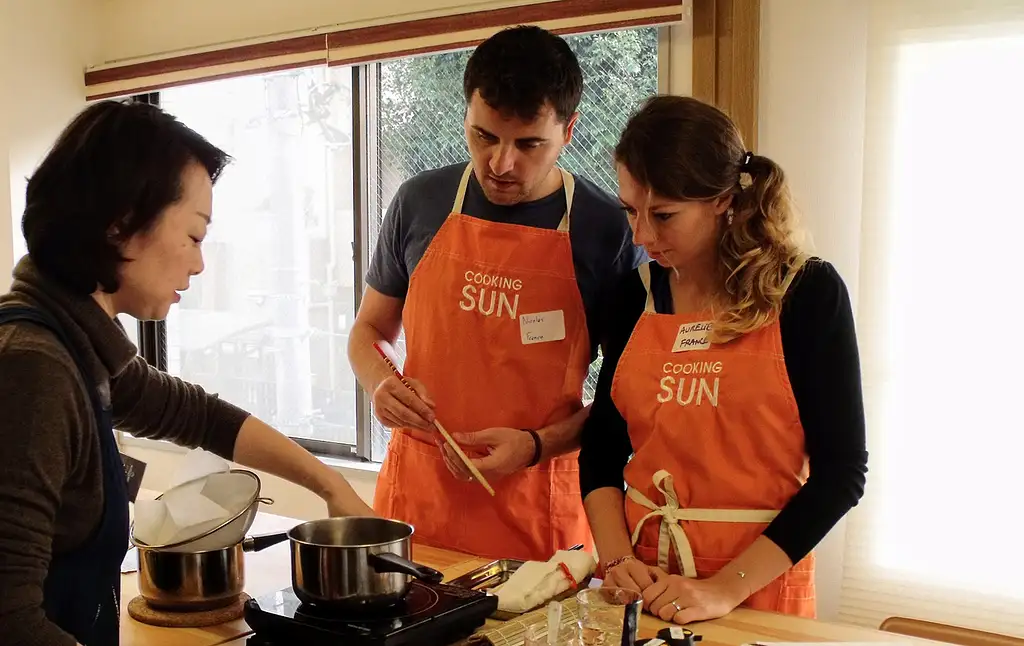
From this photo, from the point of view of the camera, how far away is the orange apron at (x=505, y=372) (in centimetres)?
195

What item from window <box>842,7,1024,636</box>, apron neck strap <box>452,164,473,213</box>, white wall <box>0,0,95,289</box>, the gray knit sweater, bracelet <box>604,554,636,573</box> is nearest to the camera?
the gray knit sweater

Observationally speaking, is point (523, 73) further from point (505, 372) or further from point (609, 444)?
point (609, 444)

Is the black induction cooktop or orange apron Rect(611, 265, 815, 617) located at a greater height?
orange apron Rect(611, 265, 815, 617)

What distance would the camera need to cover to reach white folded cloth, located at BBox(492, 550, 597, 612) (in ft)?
4.59

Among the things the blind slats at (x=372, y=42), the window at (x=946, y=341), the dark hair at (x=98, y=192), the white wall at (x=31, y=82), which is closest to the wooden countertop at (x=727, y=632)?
the dark hair at (x=98, y=192)

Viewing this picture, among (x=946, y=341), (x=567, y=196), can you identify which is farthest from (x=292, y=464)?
(x=946, y=341)

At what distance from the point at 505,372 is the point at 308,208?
213 centimetres

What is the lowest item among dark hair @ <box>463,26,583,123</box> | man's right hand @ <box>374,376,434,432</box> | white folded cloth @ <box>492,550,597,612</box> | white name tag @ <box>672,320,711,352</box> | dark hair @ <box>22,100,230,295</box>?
white folded cloth @ <box>492,550,597,612</box>

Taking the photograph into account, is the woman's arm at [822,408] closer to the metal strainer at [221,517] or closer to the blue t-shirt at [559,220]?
the blue t-shirt at [559,220]

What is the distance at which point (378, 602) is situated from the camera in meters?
1.28

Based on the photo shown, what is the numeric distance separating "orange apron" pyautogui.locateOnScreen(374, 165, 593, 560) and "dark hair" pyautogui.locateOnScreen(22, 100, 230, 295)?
822 millimetres

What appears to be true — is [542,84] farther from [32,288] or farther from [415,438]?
[32,288]

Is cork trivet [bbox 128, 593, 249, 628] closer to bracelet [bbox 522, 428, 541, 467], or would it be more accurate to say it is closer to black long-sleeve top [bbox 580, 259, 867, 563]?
bracelet [bbox 522, 428, 541, 467]

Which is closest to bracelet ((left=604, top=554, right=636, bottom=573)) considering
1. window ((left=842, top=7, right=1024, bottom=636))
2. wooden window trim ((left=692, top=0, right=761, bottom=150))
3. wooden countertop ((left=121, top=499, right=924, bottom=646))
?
wooden countertop ((left=121, top=499, right=924, bottom=646))
